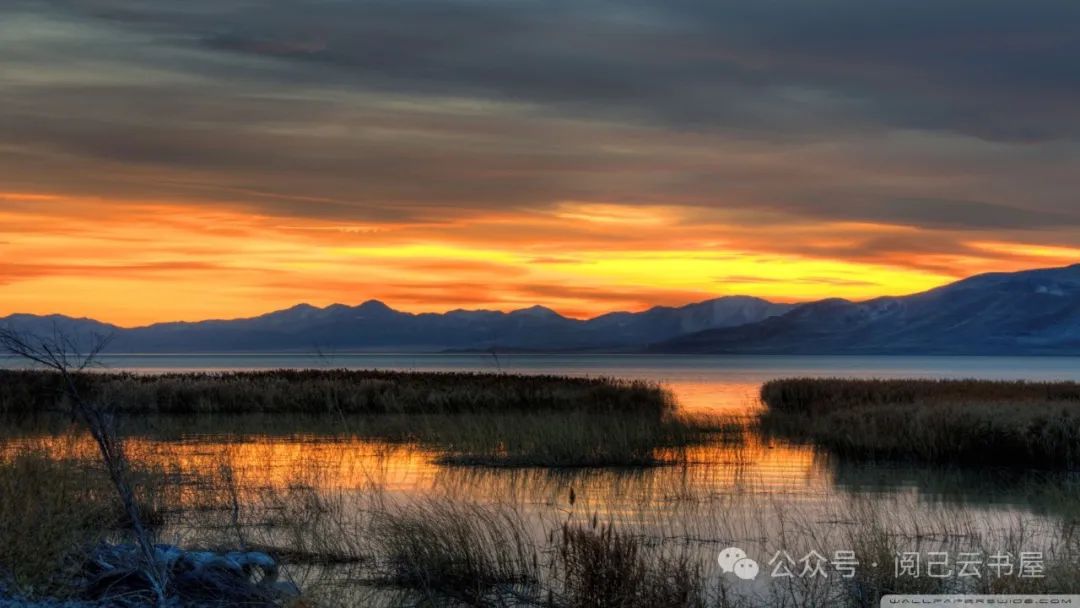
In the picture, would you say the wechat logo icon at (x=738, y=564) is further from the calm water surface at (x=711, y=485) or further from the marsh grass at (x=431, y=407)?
the marsh grass at (x=431, y=407)

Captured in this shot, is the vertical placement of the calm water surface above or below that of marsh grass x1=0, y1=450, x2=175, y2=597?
below

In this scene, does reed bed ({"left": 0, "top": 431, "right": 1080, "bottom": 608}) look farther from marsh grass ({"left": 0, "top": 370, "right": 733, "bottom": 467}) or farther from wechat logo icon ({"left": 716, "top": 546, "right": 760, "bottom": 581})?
marsh grass ({"left": 0, "top": 370, "right": 733, "bottom": 467})

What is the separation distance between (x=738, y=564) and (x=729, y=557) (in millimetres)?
408

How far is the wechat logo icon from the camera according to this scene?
1290cm

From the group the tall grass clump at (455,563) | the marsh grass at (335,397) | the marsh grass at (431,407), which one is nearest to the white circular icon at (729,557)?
the tall grass clump at (455,563)

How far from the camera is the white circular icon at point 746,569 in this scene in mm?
12797

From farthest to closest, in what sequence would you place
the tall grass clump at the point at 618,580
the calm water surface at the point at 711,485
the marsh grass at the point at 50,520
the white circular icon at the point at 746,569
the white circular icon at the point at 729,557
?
the calm water surface at the point at 711,485, the white circular icon at the point at 729,557, the white circular icon at the point at 746,569, the tall grass clump at the point at 618,580, the marsh grass at the point at 50,520

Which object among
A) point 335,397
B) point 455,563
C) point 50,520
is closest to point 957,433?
point 455,563

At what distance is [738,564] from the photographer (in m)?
13.3

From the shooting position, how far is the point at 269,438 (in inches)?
1180

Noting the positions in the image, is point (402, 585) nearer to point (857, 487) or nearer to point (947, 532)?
point (947, 532)

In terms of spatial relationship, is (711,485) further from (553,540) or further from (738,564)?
(738,564)

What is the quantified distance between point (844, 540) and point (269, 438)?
19238 millimetres

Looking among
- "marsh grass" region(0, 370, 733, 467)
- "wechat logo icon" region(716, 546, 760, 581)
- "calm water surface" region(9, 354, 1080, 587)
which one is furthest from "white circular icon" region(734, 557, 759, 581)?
"marsh grass" region(0, 370, 733, 467)
